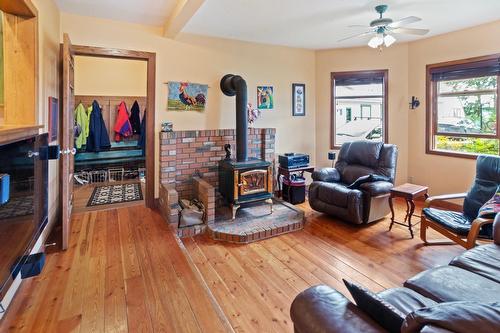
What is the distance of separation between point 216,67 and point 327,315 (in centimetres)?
391

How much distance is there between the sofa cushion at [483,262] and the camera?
181 cm

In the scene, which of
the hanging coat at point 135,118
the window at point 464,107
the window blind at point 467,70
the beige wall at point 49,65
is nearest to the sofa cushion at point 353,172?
the window at point 464,107

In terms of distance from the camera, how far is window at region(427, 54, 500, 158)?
4.00 m

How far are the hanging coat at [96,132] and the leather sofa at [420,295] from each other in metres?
5.51

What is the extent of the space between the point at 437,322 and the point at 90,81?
6.46 meters

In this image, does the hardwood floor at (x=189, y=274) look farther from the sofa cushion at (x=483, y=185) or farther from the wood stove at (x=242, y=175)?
the wood stove at (x=242, y=175)

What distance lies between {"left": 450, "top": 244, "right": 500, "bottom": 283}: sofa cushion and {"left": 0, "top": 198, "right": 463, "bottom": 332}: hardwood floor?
24.5 inches

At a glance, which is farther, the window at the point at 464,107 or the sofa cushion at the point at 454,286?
the window at the point at 464,107

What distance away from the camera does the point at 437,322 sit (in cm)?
77

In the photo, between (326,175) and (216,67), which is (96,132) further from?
(326,175)

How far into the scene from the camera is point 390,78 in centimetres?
493

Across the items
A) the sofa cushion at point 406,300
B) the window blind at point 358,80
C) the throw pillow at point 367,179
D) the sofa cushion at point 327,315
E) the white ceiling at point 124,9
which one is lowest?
the sofa cushion at point 406,300

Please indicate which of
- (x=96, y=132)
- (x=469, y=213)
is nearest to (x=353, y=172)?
(x=469, y=213)

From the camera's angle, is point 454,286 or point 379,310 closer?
point 379,310
